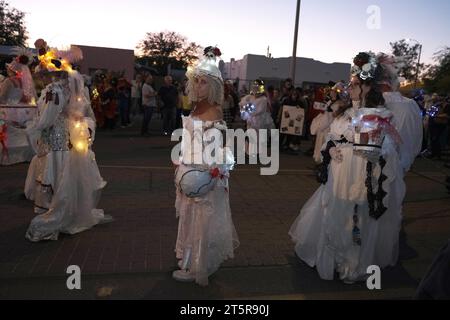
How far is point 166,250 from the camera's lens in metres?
5.14

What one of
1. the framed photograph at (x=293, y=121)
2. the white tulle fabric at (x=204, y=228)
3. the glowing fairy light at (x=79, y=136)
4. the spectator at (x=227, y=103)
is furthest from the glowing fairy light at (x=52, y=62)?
the spectator at (x=227, y=103)

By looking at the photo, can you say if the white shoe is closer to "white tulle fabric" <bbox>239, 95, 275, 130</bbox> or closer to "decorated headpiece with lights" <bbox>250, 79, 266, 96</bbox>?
"white tulle fabric" <bbox>239, 95, 275, 130</bbox>

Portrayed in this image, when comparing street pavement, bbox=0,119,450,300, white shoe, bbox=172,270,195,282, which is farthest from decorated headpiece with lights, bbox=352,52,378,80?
white shoe, bbox=172,270,195,282

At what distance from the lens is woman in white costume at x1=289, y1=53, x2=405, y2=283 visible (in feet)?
14.7

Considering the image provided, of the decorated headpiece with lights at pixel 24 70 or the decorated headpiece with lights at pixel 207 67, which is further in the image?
the decorated headpiece with lights at pixel 24 70

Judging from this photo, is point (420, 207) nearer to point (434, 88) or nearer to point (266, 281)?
point (266, 281)

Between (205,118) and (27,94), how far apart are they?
23.6 ft

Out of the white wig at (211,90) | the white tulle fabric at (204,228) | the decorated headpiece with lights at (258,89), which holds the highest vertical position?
the decorated headpiece with lights at (258,89)

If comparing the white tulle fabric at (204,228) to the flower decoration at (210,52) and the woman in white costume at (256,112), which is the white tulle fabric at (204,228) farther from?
the woman in white costume at (256,112)

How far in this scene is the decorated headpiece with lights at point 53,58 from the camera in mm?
5477

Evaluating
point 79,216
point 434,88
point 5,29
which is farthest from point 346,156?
point 5,29

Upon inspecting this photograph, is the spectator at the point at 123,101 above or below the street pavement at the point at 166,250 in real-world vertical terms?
above

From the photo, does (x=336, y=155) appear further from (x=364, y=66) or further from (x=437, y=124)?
(x=437, y=124)

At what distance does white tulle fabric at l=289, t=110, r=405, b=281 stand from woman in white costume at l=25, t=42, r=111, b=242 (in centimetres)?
277
